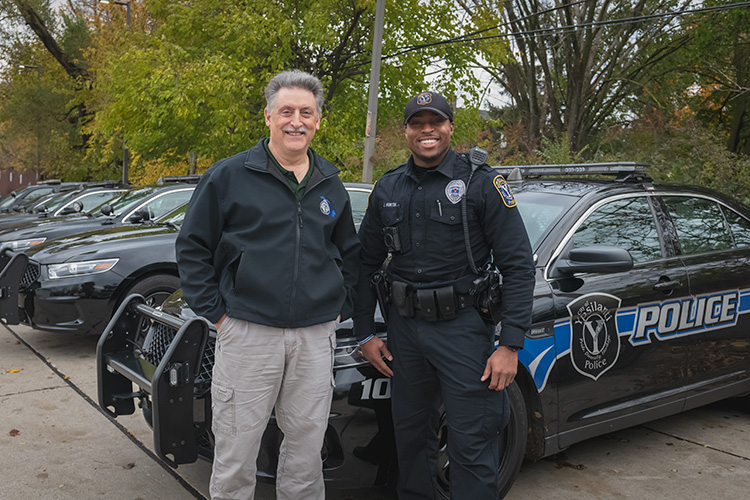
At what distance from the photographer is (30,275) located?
6.04 metres

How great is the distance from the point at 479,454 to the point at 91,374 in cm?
404

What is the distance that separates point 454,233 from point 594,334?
1.13 meters

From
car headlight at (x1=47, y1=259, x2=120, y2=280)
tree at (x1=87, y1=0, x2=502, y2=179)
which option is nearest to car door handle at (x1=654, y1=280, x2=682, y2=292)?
car headlight at (x1=47, y1=259, x2=120, y2=280)

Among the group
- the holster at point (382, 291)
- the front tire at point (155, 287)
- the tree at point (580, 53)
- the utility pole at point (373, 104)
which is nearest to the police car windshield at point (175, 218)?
the front tire at point (155, 287)

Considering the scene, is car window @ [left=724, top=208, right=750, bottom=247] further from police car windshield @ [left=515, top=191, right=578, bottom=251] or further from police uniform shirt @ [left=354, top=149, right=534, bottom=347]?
police uniform shirt @ [left=354, top=149, right=534, bottom=347]

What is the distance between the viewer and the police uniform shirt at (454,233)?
2.65m

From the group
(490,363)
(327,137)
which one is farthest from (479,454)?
(327,137)

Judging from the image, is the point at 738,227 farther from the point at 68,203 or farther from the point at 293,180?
the point at 68,203

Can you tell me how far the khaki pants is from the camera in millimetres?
2508

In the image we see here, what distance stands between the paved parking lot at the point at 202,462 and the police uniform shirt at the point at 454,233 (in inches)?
40.2

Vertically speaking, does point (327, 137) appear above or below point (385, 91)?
below

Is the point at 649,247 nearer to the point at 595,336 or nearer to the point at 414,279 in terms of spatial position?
the point at 595,336

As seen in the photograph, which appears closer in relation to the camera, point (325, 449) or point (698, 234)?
point (325, 449)

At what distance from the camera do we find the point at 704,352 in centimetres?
395
